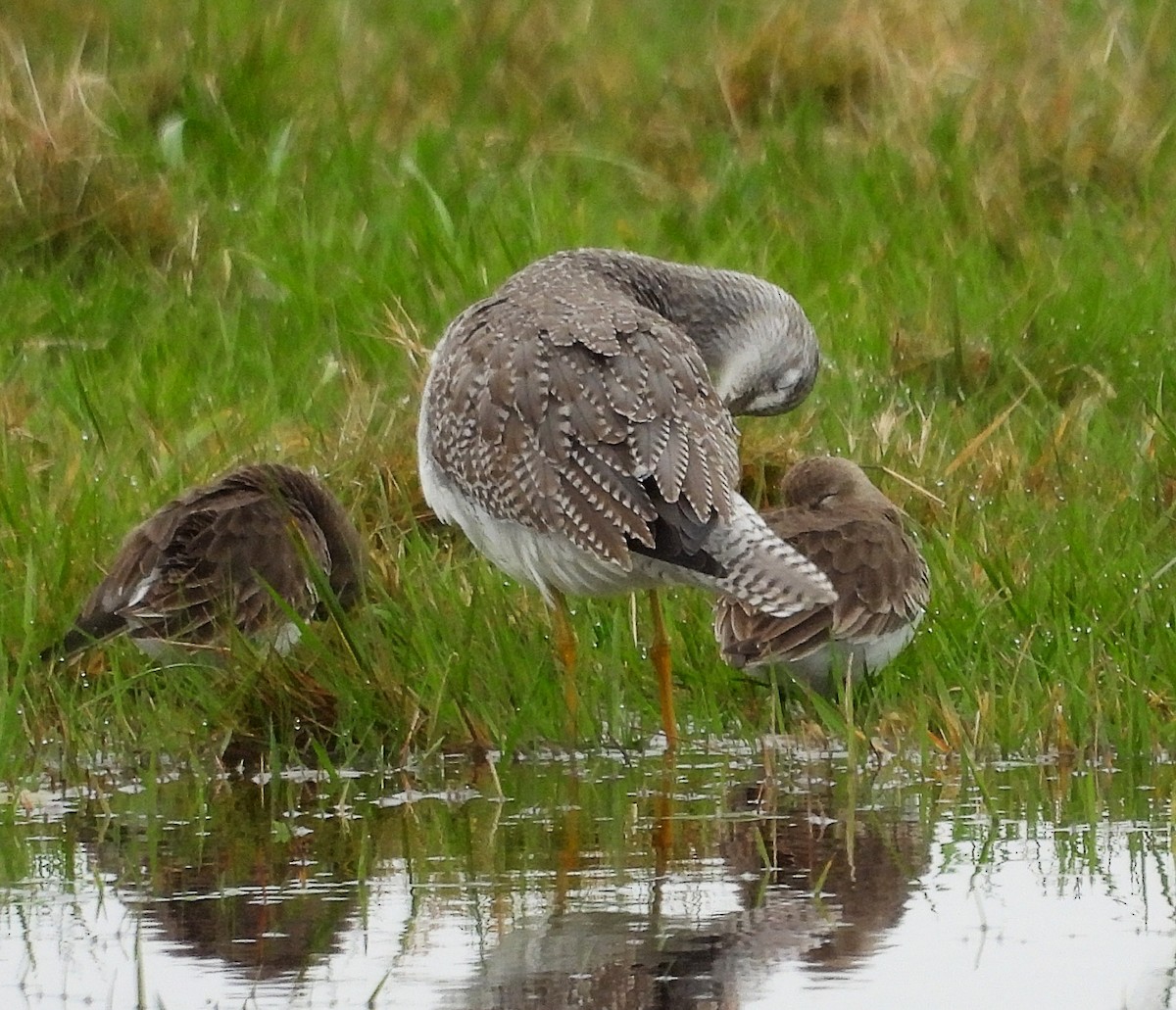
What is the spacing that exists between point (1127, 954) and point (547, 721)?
79.5 inches

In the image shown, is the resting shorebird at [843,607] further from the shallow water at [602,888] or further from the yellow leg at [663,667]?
the shallow water at [602,888]

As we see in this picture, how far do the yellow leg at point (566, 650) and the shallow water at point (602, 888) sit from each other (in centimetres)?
20

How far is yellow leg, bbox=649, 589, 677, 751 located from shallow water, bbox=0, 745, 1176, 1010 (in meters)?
0.28

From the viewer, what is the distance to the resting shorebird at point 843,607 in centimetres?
625

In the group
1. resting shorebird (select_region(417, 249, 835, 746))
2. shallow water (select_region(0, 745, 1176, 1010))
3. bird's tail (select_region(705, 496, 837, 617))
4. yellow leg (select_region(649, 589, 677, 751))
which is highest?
resting shorebird (select_region(417, 249, 835, 746))

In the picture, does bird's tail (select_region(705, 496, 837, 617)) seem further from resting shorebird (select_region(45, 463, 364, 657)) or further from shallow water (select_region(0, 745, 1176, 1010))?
resting shorebird (select_region(45, 463, 364, 657))

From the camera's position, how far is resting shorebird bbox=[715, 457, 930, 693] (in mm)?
6250

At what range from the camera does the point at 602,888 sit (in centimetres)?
439

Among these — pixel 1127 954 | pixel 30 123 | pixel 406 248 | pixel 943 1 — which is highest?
pixel 943 1

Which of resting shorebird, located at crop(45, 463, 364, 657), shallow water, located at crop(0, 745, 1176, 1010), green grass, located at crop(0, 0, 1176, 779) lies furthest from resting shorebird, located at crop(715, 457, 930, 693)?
resting shorebird, located at crop(45, 463, 364, 657)

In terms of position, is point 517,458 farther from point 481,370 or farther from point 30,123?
point 30,123

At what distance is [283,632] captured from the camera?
260 inches

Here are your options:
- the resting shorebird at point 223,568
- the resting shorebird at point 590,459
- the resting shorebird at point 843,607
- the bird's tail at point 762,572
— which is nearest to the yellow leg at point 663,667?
the resting shorebird at point 590,459

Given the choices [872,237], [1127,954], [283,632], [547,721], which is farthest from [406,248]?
[1127,954]
